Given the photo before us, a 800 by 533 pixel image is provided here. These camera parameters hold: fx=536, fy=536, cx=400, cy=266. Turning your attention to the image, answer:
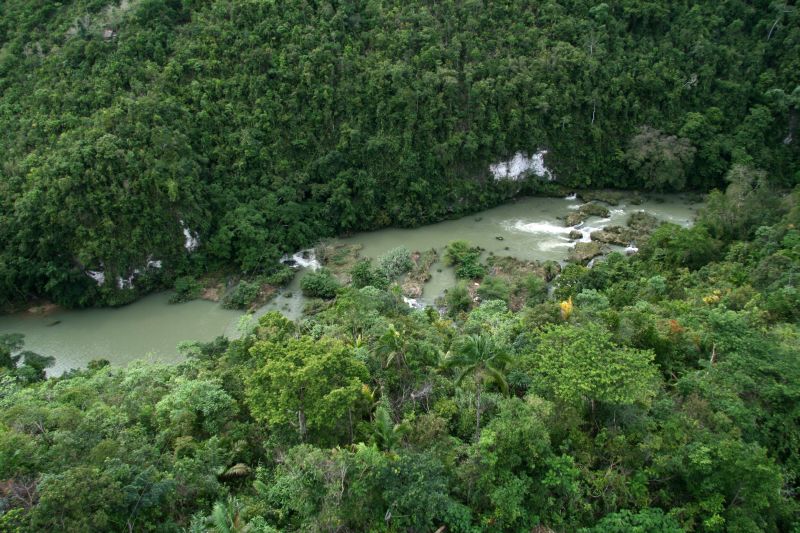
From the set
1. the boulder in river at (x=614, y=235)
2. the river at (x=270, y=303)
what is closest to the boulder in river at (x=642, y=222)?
the boulder in river at (x=614, y=235)

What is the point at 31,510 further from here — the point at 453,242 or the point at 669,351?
the point at 453,242

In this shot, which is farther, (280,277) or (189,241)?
(189,241)

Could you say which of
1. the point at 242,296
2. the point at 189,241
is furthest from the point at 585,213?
the point at 189,241

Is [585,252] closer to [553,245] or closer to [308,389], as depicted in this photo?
[553,245]

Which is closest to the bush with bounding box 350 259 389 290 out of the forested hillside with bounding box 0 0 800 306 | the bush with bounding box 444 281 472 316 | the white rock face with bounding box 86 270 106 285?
the bush with bounding box 444 281 472 316

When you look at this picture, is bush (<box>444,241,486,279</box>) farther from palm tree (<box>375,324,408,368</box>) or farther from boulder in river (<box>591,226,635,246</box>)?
palm tree (<box>375,324,408,368</box>)

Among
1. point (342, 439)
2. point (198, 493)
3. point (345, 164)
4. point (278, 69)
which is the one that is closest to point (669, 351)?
point (342, 439)

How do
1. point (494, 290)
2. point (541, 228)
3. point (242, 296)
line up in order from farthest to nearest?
point (541, 228)
point (242, 296)
point (494, 290)

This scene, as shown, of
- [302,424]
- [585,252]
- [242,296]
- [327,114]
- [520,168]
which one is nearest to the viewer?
[302,424]
